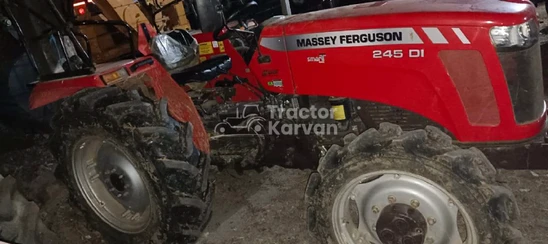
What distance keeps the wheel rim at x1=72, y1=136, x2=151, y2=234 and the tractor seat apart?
0.65 metres

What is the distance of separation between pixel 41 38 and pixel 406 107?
2.28 meters

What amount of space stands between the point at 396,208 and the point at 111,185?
6.41ft

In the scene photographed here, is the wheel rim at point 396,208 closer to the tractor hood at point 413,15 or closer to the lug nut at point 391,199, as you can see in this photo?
the lug nut at point 391,199

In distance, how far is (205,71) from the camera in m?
3.05

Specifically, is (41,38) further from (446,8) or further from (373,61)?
(446,8)

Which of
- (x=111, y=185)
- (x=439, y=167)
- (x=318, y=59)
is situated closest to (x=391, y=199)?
(x=439, y=167)

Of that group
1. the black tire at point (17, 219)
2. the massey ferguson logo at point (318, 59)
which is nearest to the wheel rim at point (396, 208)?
the massey ferguson logo at point (318, 59)

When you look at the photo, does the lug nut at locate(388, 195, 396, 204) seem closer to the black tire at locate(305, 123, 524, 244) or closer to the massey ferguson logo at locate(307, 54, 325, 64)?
the black tire at locate(305, 123, 524, 244)

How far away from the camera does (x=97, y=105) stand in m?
2.73

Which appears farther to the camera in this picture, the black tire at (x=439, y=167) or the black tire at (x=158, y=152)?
the black tire at (x=158, y=152)

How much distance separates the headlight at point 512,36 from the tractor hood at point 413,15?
27 mm

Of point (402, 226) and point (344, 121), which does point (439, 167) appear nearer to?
point (402, 226)

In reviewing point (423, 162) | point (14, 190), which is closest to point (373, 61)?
point (423, 162)

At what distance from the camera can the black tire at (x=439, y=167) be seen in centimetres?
200
